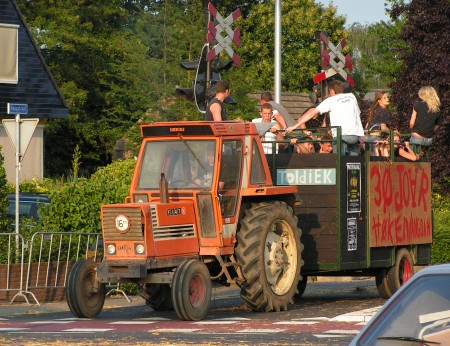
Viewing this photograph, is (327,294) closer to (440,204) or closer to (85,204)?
(85,204)

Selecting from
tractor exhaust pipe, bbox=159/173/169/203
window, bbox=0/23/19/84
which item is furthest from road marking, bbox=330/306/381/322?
window, bbox=0/23/19/84

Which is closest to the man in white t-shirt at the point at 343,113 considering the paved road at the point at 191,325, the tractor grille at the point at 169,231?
the paved road at the point at 191,325

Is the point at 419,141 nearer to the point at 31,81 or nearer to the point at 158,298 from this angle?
the point at 158,298

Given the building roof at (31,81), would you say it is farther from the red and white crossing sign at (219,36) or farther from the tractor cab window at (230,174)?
the tractor cab window at (230,174)

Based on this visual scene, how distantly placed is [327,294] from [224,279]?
17.8 feet

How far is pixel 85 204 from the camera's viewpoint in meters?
21.7

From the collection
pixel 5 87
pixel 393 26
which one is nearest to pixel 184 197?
pixel 5 87

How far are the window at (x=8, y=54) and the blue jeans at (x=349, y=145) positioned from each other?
22725 mm

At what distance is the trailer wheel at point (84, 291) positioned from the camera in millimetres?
15977

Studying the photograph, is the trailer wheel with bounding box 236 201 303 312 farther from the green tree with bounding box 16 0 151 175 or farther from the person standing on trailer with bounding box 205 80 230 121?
the green tree with bounding box 16 0 151 175

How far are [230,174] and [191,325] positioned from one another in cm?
248

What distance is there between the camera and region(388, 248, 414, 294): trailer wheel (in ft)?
63.6

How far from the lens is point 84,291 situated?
16141mm

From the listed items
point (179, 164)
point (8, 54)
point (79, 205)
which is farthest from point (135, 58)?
point (179, 164)
